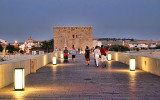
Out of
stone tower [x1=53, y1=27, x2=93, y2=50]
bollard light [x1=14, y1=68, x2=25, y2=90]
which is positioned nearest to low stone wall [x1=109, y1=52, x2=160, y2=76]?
bollard light [x1=14, y1=68, x2=25, y2=90]

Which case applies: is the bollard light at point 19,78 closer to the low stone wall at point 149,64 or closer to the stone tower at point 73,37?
the low stone wall at point 149,64

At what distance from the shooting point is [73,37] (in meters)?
85.1

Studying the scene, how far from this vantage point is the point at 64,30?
280 feet

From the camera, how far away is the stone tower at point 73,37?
84.6 meters

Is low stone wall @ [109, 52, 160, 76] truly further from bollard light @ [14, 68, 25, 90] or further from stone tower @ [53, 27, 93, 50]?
stone tower @ [53, 27, 93, 50]

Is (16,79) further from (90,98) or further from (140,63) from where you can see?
(140,63)

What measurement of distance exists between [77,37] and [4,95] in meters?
77.0

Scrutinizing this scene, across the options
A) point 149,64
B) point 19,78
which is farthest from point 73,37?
point 19,78

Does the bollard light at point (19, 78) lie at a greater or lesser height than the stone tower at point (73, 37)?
lesser

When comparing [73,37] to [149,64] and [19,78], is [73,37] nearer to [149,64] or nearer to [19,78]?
[149,64]

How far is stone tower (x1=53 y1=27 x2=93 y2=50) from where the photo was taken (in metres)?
84.6

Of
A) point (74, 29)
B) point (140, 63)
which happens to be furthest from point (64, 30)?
point (140, 63)

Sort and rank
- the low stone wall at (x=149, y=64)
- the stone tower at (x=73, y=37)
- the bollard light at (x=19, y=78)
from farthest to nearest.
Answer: the stone tower at (x=73, y=37)
the low stone wall at (x=149, y=64)
the bollard light at (x=19, y=78)

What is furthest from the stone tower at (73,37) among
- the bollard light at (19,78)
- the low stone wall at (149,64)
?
the bollard light at (19,78)
